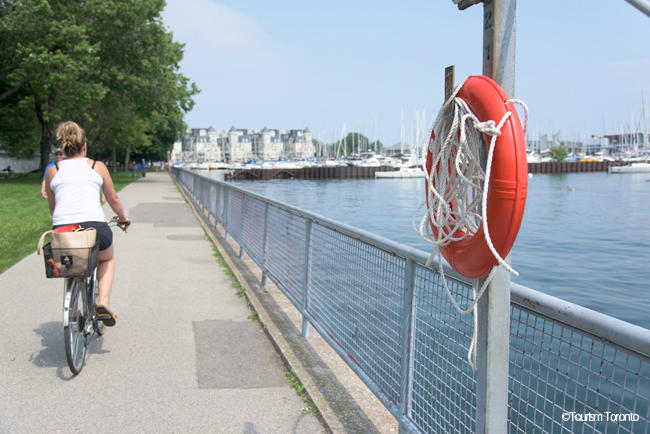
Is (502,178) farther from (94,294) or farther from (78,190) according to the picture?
(94,294)

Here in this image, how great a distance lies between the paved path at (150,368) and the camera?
12.4ft

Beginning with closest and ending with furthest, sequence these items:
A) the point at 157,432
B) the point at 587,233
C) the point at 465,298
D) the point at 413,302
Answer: the point at 465,298 < the point at 413,302 < the point at 157,432 < the point at 587,233

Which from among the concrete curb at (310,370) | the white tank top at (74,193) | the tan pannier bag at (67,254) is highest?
the white tank top at (74,193)

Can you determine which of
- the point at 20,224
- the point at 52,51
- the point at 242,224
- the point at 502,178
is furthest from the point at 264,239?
the point at 52,51

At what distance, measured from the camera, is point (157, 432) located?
362 centimetres

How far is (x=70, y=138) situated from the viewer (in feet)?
15.3

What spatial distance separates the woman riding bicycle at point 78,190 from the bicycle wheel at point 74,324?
189mm

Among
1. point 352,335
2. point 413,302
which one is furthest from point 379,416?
point 413,302

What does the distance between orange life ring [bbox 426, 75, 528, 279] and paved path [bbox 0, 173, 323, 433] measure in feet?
6.60

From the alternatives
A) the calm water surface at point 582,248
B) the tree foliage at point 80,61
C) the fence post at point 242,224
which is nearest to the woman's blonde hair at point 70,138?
the fence post at point 242,224

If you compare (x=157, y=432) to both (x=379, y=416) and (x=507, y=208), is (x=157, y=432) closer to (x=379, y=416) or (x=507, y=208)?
(x=379, y=416)

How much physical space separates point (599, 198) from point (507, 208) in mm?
42280

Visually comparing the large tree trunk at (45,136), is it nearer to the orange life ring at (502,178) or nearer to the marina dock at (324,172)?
the orange life ring at (502,178)

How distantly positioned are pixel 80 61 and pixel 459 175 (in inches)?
1142
